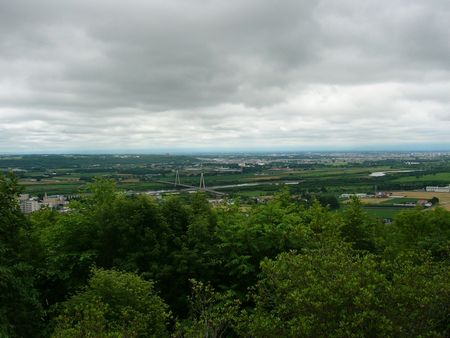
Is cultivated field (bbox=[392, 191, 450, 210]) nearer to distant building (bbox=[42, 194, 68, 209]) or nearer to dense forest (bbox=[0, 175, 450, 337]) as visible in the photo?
dense forest (bbox=[0, 175, 450, 337])

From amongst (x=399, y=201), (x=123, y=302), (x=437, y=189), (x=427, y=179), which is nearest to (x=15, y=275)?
(x=123, y=302)

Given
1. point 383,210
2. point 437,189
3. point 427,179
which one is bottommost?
point 383,210

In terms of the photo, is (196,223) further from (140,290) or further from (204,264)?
(140,290)

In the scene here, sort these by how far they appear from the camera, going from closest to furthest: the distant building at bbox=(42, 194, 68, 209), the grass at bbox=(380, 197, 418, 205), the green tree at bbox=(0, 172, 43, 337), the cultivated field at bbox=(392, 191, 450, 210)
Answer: the green tree at bbox=(0, 172, 43, 337), the distant building at bbox=(42, 194, 68, 209), the cultivated field at bbox=(392, 191, 450, 210), the grass at bbox=(380, 197, 418, 205)

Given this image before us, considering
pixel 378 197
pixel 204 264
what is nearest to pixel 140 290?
pixel 204 264

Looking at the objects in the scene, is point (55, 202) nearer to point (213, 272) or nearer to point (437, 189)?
point (213, 272)

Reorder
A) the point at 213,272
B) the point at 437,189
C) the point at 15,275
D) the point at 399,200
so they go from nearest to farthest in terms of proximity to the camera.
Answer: the point at 15,275, the point at 213,272, the point at 399,200, the point at 437,189

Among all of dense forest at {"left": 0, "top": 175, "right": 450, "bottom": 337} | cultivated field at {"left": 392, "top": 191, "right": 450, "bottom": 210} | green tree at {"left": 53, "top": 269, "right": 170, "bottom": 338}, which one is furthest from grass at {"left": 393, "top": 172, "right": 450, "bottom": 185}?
green tree at {"left": 53, "top": 269, "right": 170, "bottom": 338}

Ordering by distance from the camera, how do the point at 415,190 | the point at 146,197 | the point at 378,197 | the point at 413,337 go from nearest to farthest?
the point at 413,337, the point at 146,197, the point at 378,197, the point at 415,190
